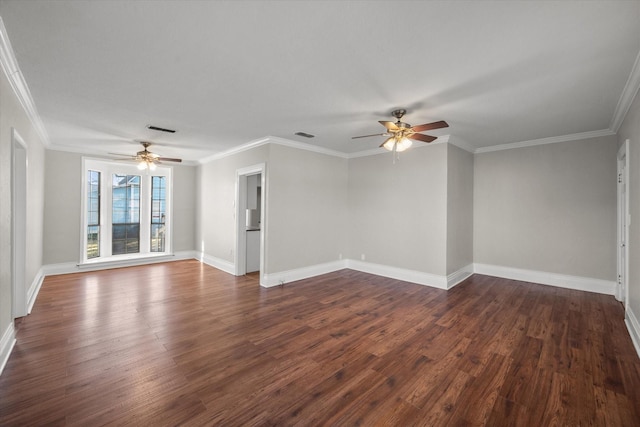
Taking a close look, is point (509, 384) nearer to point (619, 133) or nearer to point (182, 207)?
point (619, 133)

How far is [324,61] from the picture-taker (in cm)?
234

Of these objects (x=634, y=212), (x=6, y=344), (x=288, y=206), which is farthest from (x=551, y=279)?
(x=6, y=344)

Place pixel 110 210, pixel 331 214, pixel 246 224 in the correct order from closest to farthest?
pixel 246 224, pixel 331 214, pixel 110 210

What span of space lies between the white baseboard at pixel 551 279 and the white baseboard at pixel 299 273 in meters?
2.95

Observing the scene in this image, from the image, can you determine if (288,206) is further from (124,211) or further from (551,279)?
(551,279)

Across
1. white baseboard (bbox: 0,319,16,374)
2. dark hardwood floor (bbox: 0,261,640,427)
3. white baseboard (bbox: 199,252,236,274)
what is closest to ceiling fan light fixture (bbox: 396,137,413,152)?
dark hardwood floor (bbox: 0,261,640,427)

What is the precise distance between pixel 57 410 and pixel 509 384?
11.0 feet

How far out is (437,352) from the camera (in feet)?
8.80

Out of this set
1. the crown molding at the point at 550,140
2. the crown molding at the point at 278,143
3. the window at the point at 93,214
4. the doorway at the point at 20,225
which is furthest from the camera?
the window at the point at 93,214

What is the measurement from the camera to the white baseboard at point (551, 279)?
4.45m

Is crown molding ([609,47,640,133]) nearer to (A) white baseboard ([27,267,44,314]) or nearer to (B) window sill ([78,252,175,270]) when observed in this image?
(A) white baseboard ([27,267,44,314])

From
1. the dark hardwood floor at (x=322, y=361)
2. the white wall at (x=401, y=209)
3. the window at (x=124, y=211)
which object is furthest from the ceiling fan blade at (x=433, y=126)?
the window at (x=124, y=211)

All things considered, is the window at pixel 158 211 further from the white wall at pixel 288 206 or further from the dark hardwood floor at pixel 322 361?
the dark hardwood floor at pixel 322 361

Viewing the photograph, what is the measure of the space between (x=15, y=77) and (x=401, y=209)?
5.41 m
